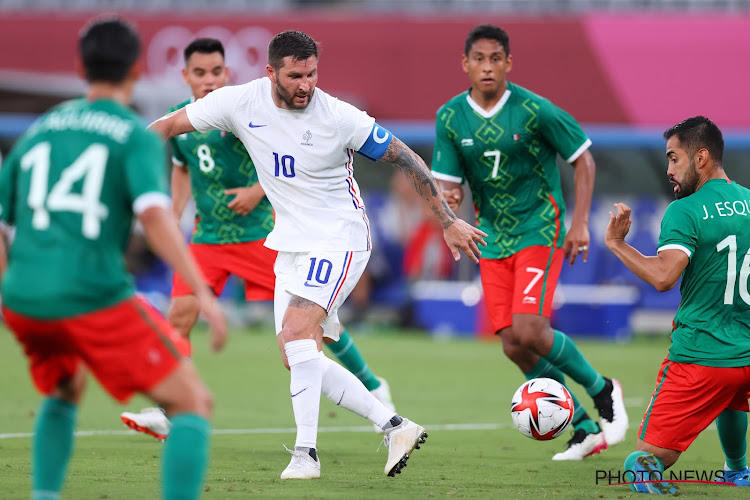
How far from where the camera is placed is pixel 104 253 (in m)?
4.48

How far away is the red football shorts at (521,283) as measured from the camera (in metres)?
7.77

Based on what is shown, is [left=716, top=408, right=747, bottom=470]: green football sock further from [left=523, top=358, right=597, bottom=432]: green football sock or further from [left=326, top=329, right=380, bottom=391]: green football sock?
[left=326, top=329, right=380, bottom=391]: green football sock

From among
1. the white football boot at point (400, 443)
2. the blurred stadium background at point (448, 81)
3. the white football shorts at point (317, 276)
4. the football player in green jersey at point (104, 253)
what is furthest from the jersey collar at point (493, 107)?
the blurred stadium background at point (448, 81)

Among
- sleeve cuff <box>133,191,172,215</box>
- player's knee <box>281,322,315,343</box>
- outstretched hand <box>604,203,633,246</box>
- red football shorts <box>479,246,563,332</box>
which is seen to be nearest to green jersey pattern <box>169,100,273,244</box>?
red football shorts <box>479,246,563,332</box>

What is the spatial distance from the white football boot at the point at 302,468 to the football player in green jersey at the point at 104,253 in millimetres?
1929

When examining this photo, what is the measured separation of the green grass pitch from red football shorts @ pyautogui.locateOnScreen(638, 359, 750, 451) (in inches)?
13.6

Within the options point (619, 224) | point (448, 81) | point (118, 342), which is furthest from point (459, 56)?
point (118, 342)

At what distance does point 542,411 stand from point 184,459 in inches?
127

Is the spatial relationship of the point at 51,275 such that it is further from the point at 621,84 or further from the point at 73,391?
the point at 621,84

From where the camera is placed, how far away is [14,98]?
20.7 m

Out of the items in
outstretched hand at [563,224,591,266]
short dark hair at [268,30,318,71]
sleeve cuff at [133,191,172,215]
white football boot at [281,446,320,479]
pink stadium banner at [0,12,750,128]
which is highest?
pink stadium banner at [0,12,750,128]

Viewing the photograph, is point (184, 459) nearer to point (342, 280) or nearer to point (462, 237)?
point (342, 280)

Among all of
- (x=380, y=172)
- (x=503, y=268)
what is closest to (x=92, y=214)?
(x=503, y=268)

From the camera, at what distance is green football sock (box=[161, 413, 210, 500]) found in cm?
438
